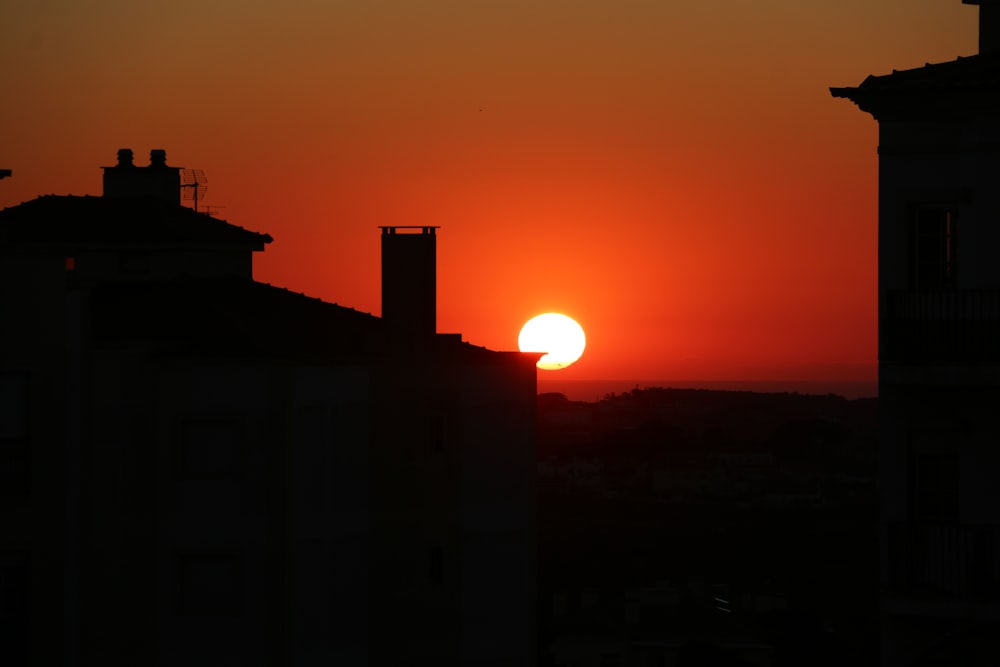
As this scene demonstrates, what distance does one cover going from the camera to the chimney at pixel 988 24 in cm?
2750

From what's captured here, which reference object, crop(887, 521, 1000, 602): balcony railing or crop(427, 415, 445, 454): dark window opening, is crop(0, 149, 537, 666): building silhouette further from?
crop(887, 521, 1000, 602): balcony railing

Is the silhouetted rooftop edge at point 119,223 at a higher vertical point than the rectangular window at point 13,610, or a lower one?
higher

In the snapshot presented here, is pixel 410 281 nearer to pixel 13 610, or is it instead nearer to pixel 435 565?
pixel 435 565

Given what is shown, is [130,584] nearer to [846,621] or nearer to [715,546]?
[846,621]

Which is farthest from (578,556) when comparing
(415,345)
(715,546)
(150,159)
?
(415,345)

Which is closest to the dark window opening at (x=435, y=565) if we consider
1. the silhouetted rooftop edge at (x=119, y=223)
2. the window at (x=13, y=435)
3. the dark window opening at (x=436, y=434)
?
the dark window opening at (x=436, y=434)

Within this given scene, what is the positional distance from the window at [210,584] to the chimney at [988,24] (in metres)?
17.7

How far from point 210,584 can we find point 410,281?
9.50m

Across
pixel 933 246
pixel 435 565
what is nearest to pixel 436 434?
pixel 435 565

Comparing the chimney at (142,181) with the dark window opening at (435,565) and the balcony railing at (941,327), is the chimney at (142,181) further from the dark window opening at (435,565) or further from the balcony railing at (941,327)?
the balcony railing at (941,327)

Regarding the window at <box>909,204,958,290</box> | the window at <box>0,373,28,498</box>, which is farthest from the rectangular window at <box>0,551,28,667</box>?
the window at <box>909,204,958,290</box>

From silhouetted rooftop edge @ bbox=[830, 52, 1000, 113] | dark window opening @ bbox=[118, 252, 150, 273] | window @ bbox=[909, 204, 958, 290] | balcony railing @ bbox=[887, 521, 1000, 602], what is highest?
silhouetted rooftop edge @ bbox=[830, 52, 1000, 113]

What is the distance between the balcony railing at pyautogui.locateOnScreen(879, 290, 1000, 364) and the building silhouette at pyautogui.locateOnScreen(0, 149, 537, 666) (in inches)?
565

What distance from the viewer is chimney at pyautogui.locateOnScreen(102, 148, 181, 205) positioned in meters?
51.1
